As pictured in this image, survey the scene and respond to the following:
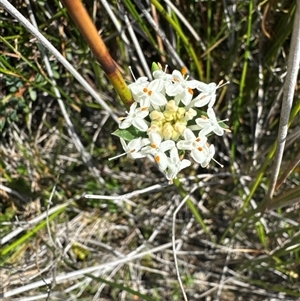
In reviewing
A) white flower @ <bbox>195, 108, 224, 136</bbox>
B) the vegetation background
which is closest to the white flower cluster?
white flower @ <bbox>195, 108, 224, 136</bbox>

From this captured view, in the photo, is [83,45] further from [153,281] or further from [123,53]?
[153,281]

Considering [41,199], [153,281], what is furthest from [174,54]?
[153,281]

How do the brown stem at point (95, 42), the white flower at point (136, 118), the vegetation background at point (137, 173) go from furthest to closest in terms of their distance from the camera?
the vegetation background at point (137, 173) → the white flower at point (136, 118) → the brown stem at point (95, 42)

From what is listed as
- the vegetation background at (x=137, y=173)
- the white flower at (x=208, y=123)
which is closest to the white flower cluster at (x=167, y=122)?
the white flower at (x=208, y=123)

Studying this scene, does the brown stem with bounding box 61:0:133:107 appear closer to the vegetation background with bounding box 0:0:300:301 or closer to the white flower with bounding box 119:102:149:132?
the white flower with bounding box 119:102:149:132

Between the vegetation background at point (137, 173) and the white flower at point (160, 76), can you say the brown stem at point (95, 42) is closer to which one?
the white flower at point (160, 76)

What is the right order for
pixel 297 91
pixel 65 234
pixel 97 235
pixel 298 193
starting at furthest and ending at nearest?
pixel 97 235 < pixel 65 234 < pixel 297 91 < pixel 298 193
